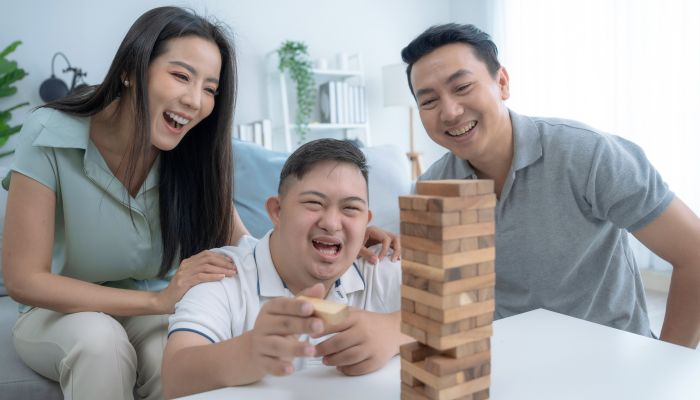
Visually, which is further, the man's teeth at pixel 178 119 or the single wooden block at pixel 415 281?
the man's teeth at pixel 178 119

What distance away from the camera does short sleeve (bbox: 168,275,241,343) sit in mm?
837

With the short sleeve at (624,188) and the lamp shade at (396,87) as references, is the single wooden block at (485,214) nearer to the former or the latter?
the short sleeve at (624,188)

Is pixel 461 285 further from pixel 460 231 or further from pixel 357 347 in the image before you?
pixel 357 347

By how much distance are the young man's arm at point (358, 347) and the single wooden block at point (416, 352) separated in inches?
5.1

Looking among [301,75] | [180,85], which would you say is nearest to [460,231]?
[180,85]

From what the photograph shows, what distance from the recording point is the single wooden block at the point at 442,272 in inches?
20.7

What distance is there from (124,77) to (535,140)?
1.13 m

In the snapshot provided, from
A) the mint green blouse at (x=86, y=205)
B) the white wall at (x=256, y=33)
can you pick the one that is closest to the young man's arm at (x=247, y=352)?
the mint green blouse at (x=86, y=205)

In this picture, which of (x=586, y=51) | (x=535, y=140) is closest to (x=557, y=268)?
(x=535, y=140)

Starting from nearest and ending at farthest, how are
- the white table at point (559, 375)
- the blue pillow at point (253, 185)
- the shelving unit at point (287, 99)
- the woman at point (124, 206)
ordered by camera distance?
the white table at point (559, 375), the woman at point (124, 206), the blue pillow at point (253, 185), the shelving unit at point (287, 99)

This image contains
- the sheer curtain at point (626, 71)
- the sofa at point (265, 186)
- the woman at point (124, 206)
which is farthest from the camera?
the sheer curtain at point (626, 71)

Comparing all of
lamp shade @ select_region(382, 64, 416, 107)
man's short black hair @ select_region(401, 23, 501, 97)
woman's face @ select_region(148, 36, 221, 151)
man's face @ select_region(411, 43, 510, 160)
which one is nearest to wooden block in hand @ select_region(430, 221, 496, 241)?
man's face @ select_region(411, 43, 510, 160)

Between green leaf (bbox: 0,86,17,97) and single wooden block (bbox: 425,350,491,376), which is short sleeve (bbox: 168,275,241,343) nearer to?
single wooden block (bbox: 425,350,491,376)

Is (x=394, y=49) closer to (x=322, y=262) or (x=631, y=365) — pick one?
(x=322, y=262)
